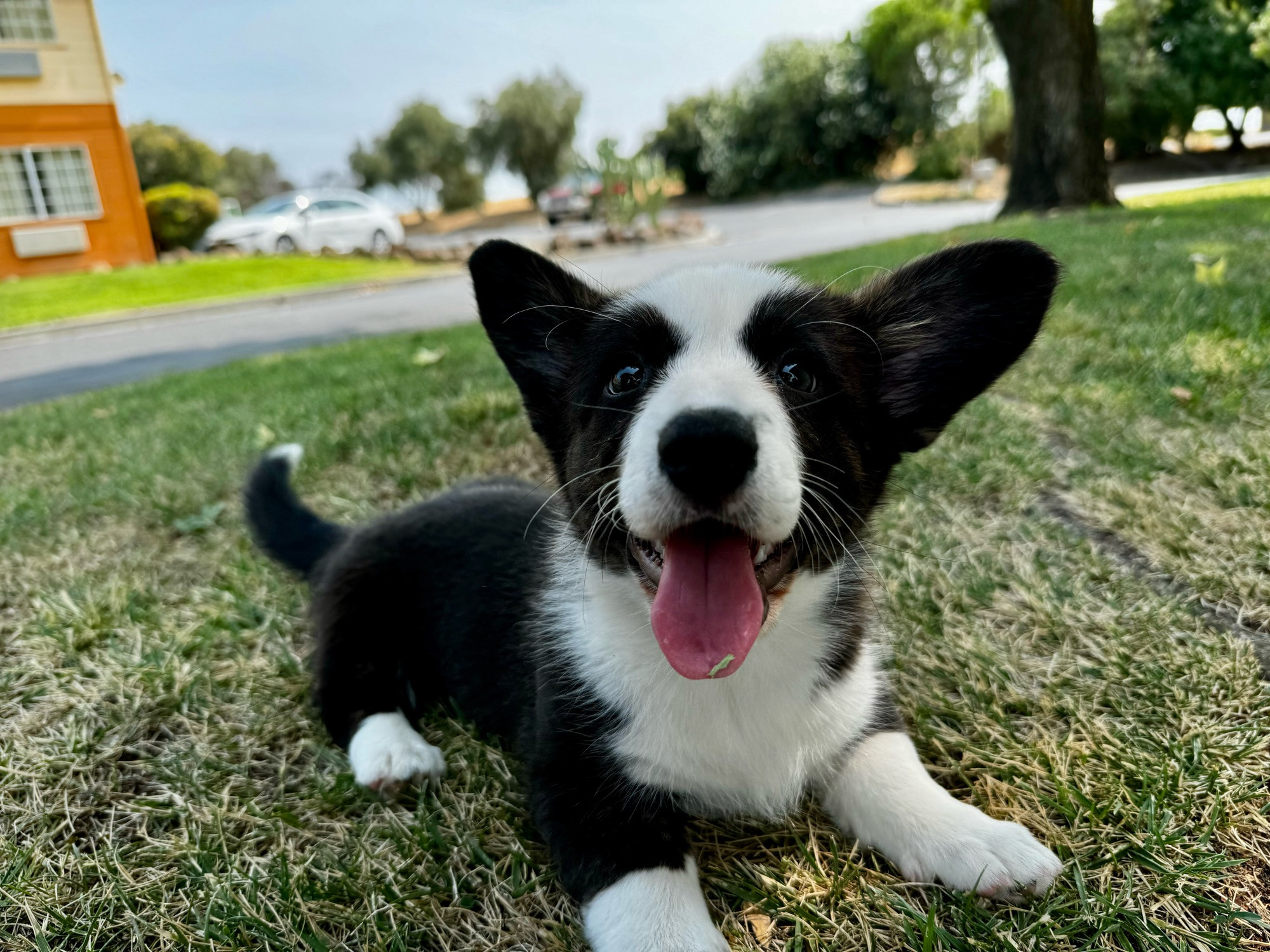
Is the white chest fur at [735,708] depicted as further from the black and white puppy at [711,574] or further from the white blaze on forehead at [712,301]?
the white blaze on forehead at [712,301]

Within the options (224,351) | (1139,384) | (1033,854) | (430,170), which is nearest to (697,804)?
(1033,854)

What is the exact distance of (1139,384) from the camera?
3.72 meters

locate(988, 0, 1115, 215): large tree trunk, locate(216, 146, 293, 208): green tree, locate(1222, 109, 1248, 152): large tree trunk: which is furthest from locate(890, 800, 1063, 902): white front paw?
locate(216, 146, 293, 208): green tree

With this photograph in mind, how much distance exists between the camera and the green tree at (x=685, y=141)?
126ft

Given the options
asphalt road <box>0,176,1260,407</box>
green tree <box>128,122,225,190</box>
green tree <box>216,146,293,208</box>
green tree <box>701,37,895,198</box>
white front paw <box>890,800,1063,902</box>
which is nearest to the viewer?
white front paw <box>890,800,1063,902</box>

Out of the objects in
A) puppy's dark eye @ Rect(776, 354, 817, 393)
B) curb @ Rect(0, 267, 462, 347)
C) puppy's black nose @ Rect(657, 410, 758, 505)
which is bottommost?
curb @ Rect(0, 267, 462, 347)

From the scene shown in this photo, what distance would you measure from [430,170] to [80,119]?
25.7 metres

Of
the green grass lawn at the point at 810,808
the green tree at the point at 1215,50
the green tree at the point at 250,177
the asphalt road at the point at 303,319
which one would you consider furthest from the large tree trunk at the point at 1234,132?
the green tree at the point at 250,177

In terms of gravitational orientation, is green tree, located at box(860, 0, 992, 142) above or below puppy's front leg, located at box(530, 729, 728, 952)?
above

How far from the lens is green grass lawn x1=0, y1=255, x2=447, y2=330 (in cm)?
1438

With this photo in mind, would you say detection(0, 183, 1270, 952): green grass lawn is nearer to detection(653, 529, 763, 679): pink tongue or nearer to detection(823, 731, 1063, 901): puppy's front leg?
detection(823, 731, 1063, 901): puppy's front leg

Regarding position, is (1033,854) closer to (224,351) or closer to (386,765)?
(386,765)

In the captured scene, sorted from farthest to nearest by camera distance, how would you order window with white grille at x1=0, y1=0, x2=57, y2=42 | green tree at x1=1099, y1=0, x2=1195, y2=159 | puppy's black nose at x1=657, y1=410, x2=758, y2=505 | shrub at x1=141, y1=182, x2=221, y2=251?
shrub at x1=141, y1=182, x2=221, y2=251, green tree at x1=1099, y1=0, x2=1195, y2=159, window with white grille at x1=0, y1=0, x2=57, y2=42, puppy's black nose at x1=657, y1=410, x2=758, y2=505

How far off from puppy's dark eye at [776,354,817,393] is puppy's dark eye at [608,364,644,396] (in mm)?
270
